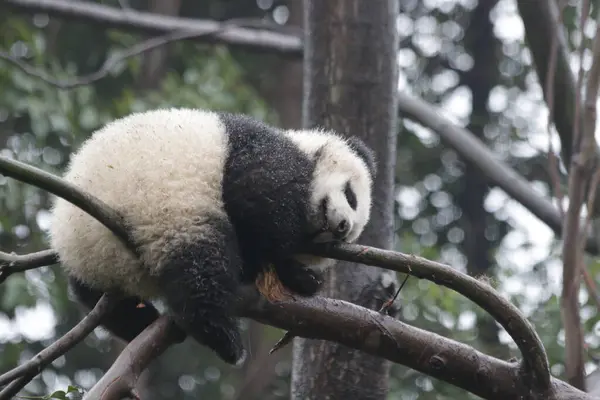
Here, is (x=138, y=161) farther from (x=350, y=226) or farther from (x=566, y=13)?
(x=566, y=13)

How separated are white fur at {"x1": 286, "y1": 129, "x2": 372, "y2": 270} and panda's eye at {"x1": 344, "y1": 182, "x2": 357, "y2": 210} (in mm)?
20

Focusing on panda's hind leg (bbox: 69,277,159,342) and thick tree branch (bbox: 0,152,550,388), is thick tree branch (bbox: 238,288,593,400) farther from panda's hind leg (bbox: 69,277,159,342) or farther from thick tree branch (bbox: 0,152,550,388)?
panda's hind leg (bbox: 69,277,159,342)

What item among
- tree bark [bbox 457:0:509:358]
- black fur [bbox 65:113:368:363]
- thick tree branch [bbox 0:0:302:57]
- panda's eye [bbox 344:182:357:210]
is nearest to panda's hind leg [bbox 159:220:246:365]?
black fur [bbox 65:113:368:363]

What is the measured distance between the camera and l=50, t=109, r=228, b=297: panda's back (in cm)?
252

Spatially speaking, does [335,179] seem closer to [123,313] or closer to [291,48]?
[123,313]

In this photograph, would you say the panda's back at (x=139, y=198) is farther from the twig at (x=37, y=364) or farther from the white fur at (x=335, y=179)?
the white fur at (x=335, y=179)

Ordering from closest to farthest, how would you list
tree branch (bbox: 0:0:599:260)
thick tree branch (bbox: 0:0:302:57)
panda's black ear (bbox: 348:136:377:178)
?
panda's black ear (bbox: 348:136:377:178) → tree branch (bbox: 0:0:599:260) → thick tree branch (bbox: 0:0:302:57)

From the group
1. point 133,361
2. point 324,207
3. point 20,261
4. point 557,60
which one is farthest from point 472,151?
point 133,361

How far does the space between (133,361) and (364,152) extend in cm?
164

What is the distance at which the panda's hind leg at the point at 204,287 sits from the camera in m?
2.43

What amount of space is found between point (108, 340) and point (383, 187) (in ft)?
17.8

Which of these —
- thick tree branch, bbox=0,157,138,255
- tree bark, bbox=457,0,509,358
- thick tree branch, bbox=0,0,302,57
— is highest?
thick tree branch, bbox=0,0,302,57

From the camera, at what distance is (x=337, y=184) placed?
3.05 metres

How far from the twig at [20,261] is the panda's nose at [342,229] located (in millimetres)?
1014
